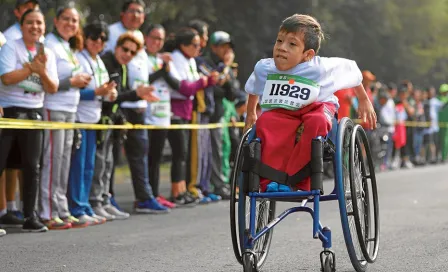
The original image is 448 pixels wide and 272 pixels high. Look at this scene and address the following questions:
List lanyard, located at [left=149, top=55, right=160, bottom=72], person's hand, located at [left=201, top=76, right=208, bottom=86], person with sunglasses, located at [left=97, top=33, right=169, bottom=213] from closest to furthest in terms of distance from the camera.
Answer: person with sunglasses, located at [left=97, top=33, right=169, bottom=213] < lanyard, located at [left=149, top=55, right=160, bottom=72] < person's hand, located at [left=201, top=76, right=208, bottom=86]

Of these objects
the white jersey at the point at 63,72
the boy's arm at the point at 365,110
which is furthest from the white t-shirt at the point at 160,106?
the boy's arm at the point at 365,110

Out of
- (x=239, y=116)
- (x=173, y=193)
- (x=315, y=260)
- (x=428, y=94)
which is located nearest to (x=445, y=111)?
(x=428, y=94)

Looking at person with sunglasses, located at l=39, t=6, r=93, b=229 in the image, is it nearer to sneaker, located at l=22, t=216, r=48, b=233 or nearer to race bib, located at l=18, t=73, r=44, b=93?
sneaker, located at l=22, t=216, r=48, b=233

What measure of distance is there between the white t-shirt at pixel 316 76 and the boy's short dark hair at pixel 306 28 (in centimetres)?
12

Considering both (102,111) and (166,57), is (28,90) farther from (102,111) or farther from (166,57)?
(166,57)

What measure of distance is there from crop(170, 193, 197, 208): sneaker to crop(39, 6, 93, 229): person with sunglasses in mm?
2618

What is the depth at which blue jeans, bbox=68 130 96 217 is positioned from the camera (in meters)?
10.5

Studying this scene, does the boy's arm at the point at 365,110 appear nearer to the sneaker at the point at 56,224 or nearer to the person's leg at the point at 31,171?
the person's leg at the point at 31,171

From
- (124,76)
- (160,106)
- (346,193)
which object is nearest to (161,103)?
(160,106)

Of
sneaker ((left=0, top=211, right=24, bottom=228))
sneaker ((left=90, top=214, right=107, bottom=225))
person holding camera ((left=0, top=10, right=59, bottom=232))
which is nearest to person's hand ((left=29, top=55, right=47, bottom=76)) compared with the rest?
person holding camera ((left=0, top=10, right=59, bottom=232))

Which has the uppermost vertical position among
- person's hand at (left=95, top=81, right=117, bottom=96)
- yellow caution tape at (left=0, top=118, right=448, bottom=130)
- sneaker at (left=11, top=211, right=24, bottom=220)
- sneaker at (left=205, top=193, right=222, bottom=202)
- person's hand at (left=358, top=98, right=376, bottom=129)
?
person's hand at (left=95, top=81, right=117, bottom=96)

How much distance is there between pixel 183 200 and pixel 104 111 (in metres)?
2.21

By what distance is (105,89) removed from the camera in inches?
411

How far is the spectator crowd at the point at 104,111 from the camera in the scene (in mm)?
9617
